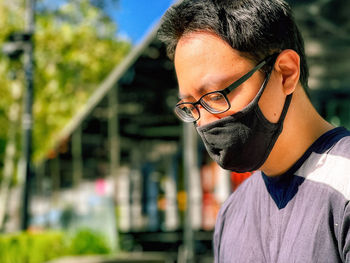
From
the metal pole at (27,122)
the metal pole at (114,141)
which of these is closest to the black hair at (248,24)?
the metal pole at (27,122)

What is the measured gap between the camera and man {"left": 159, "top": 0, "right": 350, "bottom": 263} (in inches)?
63.8

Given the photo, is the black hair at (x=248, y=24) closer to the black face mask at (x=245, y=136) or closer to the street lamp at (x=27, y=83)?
the black face mask at (x=245, y=136)

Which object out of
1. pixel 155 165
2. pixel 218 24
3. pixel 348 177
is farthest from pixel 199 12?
pixel 155 165

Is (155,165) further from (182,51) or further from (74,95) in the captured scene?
(182,51)

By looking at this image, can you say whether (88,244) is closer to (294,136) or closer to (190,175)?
(190,175)

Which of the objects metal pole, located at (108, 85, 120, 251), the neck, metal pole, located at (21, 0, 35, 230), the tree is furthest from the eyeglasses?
the tree

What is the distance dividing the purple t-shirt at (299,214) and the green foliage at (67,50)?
676 inches

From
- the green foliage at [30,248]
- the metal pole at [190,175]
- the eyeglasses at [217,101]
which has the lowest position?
the green foliage at [30,248]

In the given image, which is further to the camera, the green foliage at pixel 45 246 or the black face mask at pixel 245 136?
the green foliage at pixel 45 246

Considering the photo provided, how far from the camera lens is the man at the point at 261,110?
1.62 m

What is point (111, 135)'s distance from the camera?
487 inches

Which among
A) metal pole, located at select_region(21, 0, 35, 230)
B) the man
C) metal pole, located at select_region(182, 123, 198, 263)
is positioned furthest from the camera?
metal pole, located at select_region(21, 0, 35, 230)

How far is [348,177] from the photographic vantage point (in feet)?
4.91

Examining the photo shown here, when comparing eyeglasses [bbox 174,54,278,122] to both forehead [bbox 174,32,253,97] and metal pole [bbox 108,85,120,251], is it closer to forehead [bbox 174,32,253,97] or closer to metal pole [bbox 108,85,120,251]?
forehead [bbox 174,32,253,97]
